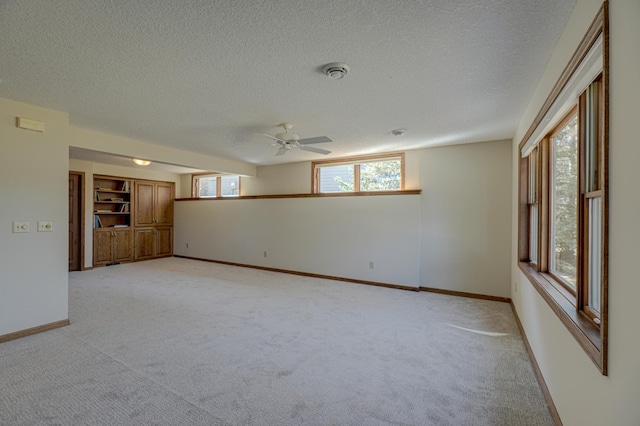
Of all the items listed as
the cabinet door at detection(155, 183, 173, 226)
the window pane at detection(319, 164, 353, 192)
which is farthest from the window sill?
the cabinet door at detection(155, 183, 173, 226)

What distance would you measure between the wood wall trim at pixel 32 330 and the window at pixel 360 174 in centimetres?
428

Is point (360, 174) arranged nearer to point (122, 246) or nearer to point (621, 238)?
point (621, 238)

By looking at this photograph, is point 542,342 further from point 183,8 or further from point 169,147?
point 169,147

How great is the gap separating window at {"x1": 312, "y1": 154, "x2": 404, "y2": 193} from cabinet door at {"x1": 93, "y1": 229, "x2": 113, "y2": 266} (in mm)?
4912

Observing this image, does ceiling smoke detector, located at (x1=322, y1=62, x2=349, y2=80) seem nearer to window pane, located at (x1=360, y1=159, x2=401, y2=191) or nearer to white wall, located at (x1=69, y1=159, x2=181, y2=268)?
window pane, located at (x1=360, y1=159, x2=401, y2=191)

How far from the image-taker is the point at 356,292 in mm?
4766

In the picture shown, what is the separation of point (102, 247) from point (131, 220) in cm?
89

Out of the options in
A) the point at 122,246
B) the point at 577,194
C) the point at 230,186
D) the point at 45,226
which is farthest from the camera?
the point at 230,186

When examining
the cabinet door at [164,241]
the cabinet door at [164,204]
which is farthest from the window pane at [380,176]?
the cabinet door at [164,241]

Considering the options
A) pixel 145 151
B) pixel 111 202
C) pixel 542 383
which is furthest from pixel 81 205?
pixel 542 383

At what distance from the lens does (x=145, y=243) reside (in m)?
7.67

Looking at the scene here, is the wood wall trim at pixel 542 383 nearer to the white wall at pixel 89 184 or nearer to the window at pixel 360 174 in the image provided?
the window at pixel 360 174

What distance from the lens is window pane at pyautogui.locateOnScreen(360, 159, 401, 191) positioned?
17.3ft

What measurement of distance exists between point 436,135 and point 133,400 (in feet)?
13.8
